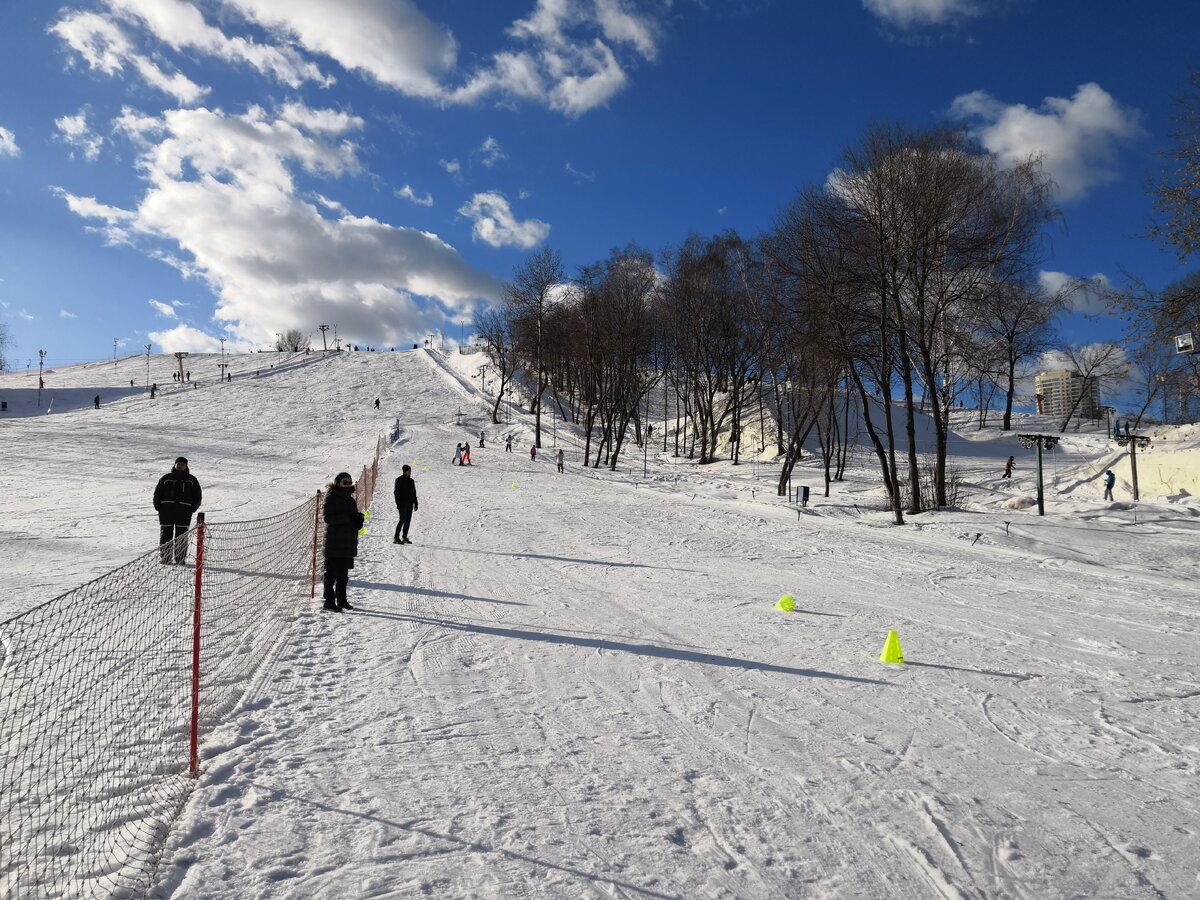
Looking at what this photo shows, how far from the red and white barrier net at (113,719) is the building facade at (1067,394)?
58489 mm

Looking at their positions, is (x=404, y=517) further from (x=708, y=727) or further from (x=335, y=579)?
(x=708, y=727)

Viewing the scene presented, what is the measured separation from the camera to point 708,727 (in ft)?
17.9

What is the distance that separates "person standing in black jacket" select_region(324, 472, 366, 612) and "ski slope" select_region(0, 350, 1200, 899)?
15.8 inches

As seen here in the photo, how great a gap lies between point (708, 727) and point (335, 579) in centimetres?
582

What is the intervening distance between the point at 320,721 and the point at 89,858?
76.1 inches

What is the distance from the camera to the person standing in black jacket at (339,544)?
29.8 feet

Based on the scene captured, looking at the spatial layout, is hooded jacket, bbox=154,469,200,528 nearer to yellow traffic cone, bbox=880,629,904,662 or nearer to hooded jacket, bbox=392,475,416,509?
hooded jacket, bbox=392,475,416,509

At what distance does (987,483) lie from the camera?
32.0m

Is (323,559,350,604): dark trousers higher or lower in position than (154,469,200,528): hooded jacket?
lower

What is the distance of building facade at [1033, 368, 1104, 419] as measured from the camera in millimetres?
55875

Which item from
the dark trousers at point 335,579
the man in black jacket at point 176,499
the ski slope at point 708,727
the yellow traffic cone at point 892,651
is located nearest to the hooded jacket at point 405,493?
the ski slope at point 708,727

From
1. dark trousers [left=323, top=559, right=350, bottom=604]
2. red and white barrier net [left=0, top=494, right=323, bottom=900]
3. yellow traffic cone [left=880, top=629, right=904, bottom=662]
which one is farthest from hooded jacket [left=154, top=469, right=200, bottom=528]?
yellow traffic cone [left=880, top=629, right=904, bottom=662]

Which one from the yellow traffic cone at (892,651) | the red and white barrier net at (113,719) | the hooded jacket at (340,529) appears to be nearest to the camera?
the red and white barrier net at (113,719)

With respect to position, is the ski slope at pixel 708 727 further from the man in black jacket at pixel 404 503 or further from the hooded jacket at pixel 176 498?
the hooded jacket at pixel 176 498
